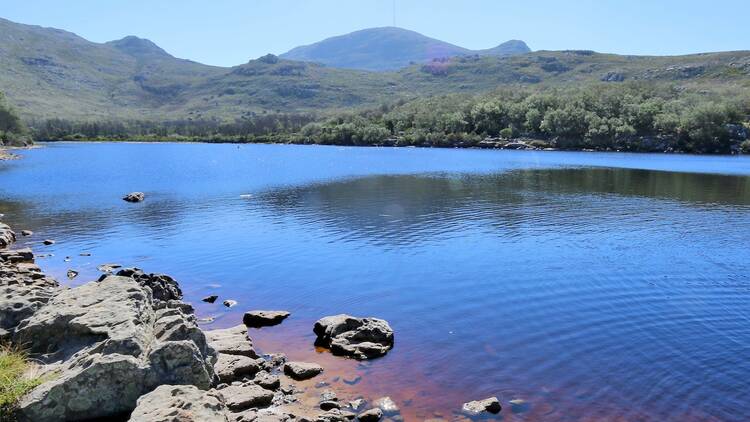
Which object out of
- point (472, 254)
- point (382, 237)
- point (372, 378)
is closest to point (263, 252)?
point (382, 237)

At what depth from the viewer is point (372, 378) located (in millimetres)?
22141

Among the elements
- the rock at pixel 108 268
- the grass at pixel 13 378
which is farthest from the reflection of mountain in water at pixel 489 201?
the grass at pixel 13 378

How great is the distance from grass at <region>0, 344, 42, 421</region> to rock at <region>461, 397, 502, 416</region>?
12977 millimetres

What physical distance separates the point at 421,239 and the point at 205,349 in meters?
31.8

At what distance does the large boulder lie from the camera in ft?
50.3

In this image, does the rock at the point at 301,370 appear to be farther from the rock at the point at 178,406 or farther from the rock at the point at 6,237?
the rock at the point at 6,237

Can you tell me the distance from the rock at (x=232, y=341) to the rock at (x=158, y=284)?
4.77m

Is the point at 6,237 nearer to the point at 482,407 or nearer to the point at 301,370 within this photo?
the point at 301,370

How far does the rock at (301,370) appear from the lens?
21.9 m

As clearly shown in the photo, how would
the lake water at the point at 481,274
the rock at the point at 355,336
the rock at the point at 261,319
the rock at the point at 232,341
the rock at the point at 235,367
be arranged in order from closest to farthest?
1. the rock at the point at 235,367
2. the lake water at the point at 481,274
3. the rock at the point at 232,341
4. the rock at the point at 355,336
5. the rock at the point at 261,319

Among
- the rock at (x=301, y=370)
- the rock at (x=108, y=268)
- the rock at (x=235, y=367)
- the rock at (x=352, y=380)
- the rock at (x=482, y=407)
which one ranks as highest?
the rock at (x=235, y=367)

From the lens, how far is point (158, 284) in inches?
1166

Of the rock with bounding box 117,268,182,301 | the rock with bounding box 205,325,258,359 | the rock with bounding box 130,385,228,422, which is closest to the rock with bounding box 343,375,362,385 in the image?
the rock with bounding box 205,325,258,359

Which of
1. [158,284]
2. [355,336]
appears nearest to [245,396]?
[355,336]
